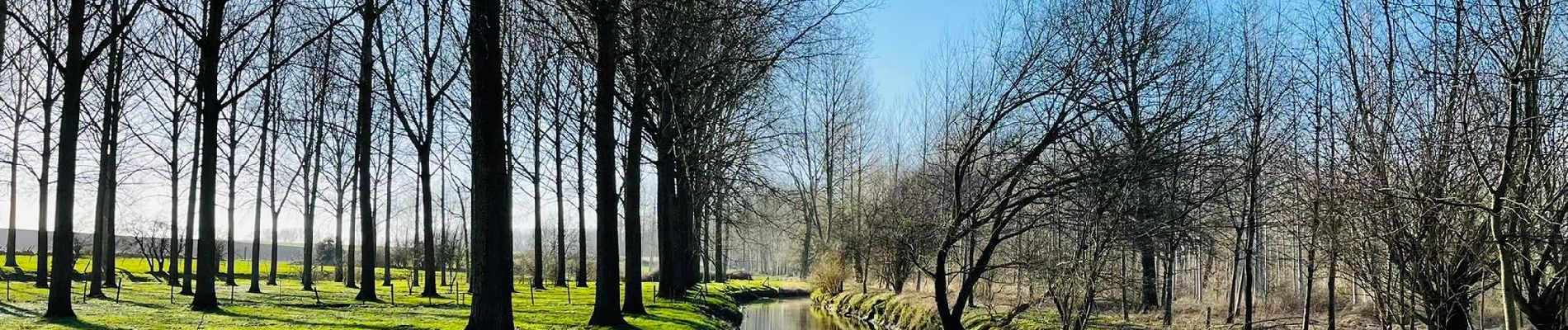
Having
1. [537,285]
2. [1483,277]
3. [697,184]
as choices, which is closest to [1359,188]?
[1483,277]

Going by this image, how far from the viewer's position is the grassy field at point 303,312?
43.6 feet

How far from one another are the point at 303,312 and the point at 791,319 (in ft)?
39.8

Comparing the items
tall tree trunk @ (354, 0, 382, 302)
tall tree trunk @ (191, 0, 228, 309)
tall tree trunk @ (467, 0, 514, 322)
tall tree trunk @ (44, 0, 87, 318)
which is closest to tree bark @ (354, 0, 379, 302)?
tall tree trunk @ (354, 0, 382, 302)

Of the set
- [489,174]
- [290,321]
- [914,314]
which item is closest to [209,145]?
[290,321]

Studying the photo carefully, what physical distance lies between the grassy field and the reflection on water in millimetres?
1328

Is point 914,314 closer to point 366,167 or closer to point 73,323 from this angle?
point 366,167

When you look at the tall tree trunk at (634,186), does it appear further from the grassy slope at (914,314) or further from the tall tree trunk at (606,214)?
the grassy slope at (914,314)

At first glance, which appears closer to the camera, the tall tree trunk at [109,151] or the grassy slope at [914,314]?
the grassy slope at [914,314]

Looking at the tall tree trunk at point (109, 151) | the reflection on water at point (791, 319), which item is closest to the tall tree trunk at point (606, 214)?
the reflection on water at point (791, 319)

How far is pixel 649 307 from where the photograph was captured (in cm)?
1759

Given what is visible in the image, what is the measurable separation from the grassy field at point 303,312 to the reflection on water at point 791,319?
1.33 metres

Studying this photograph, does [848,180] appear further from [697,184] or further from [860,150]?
[697,184]

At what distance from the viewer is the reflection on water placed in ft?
72.9

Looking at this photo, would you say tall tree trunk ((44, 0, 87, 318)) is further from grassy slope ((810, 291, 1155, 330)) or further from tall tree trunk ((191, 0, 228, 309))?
grassy slope ((810, 291, 1155, 330))
